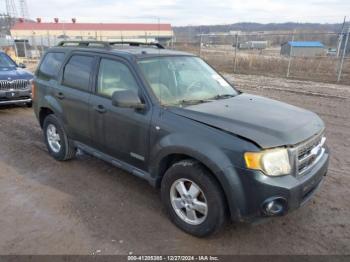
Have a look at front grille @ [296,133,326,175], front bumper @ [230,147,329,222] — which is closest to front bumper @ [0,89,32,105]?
front bumper @ [230,147,329,222]

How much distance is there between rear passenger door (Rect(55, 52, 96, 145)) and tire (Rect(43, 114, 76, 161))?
0.78 feet

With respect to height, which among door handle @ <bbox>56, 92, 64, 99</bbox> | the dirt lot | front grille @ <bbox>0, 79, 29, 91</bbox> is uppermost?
door handle @ <bbox>56, 92, 64, 99</bbox>

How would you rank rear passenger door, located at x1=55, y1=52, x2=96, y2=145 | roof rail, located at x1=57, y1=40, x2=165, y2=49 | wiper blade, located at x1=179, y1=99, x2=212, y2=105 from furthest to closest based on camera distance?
roof rail, located at x1=57, y1=40, x2=165, y2=49
rear passenger door, located at x1=55, y1=52, x2=96, y2=145
wiper blade, located at x1=179, y1=99, x2=212, y2=105

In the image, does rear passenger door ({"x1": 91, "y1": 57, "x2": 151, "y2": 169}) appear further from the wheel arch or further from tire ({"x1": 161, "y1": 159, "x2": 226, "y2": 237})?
the wheel arch

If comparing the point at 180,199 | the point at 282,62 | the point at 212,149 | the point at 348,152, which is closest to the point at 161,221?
the point at 180,199

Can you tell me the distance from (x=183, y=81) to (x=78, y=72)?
1.63 meters

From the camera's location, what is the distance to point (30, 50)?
34031 mm

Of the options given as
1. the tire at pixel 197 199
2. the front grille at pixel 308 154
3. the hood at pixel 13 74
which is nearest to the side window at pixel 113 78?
the tire at pixel 197 199

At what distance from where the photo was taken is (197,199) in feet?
10.4

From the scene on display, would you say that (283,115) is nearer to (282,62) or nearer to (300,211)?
(300,211)

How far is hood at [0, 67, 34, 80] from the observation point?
335 inches

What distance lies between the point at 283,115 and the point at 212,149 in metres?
1.02

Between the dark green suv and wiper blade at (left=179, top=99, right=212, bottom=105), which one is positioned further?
wiper blade at (left=179, top=99, right=212, bottom=105)

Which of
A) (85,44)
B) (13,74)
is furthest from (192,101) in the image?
(13,74)
